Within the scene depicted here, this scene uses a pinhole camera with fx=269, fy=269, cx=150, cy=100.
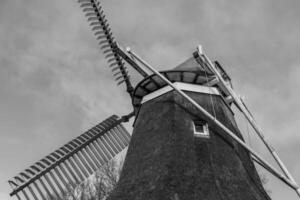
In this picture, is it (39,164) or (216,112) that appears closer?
(216,112)

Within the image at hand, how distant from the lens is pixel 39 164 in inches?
331

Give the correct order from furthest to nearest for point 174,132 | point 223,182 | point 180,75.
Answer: point 180,75, point 174,132, point 223,182

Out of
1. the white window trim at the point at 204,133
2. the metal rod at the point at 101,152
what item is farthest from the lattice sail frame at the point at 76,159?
the white window trim at the point at 204,133

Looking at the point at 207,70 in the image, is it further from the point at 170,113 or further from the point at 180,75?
the point at 170,113

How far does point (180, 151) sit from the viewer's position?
18.3 feet

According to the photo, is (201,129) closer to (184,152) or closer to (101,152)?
(184,152)

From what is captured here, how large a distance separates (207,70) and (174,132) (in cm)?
243

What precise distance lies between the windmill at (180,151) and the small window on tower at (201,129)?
0.02 metres

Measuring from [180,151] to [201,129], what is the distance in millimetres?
1158

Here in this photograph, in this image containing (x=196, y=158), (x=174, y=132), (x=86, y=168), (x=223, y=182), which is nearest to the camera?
(x=223, y=182)

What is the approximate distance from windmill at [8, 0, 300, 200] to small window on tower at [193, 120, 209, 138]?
0.02 meters

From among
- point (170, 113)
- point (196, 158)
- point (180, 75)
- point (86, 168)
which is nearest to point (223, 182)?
point (196, 158)

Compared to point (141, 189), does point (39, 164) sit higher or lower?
higher

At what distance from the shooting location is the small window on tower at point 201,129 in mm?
6173
